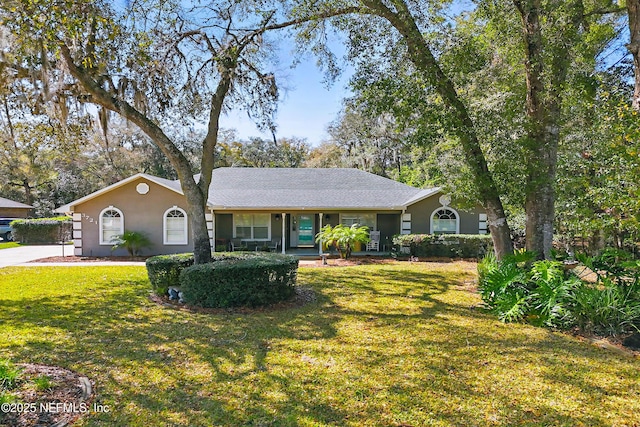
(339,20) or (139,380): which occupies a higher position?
(339,20)

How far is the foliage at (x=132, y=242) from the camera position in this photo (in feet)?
47.7

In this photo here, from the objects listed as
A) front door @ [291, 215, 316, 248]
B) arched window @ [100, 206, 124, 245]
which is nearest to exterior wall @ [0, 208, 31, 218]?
arched window @ [100, 206, 124, 245]

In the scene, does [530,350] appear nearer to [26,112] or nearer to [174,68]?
[174,68]

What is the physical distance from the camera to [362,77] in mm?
8438

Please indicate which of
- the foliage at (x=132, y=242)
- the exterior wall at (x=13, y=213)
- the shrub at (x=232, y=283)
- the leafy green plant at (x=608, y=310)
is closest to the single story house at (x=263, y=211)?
the foliage at (x=132, y=242)

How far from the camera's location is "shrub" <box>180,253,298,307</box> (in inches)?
277

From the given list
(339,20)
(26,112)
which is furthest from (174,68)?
(339,20)

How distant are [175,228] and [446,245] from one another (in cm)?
1107

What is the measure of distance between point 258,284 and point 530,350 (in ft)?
15.1

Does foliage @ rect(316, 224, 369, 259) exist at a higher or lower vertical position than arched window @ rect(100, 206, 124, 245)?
lower

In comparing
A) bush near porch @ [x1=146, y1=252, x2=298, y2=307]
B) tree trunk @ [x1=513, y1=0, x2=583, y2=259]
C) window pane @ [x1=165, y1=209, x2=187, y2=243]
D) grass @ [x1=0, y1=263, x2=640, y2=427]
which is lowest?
grass @ [x1=0, y1=263, x2=640, y2=427]

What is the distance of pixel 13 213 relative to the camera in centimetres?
2767

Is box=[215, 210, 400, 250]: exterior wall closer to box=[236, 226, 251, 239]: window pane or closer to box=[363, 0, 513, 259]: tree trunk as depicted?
box=[236, 226, 251, 239]: window pane

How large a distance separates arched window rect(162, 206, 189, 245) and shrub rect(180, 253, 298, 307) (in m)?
8.39
